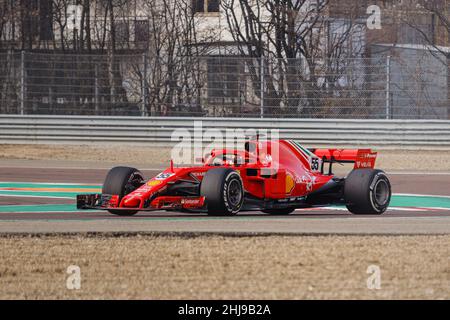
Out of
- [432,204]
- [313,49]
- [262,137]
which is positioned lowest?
[432,204]

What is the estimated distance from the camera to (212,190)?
13.4m

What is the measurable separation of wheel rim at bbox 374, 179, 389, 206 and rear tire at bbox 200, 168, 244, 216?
79.7 inches

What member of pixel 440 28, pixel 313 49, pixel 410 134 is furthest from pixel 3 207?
pixel 440 28

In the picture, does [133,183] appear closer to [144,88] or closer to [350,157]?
[350,157]

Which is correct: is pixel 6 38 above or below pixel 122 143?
above

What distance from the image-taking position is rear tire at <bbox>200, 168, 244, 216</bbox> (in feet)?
43.9

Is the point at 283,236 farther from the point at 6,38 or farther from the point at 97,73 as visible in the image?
the point at 6,38

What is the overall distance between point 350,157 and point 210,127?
11.7m

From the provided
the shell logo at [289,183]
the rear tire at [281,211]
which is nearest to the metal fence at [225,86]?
the rear tire at [281,211]

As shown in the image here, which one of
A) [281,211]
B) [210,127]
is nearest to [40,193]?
[281,211]

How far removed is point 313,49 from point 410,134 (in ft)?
15.7

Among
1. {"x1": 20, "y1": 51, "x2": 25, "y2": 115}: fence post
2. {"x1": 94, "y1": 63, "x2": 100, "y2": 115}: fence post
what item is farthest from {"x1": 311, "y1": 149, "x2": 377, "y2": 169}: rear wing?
{"x1": 20, "y1": 51, "x2": 25, "y2": 115}: fence post

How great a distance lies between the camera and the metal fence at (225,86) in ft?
86.4

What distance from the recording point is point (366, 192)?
14344mm
